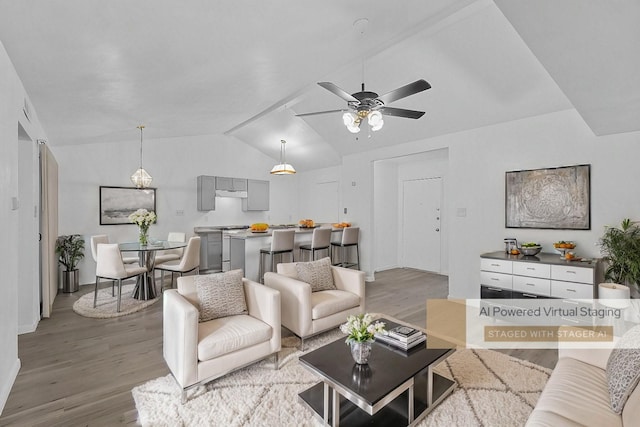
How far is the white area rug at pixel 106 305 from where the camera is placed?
154 inches

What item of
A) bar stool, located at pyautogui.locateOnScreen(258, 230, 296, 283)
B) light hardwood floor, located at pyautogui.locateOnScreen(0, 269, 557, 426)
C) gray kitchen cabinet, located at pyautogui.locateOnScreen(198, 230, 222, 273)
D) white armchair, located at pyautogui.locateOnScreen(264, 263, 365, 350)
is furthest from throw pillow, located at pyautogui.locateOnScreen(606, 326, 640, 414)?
gray kitchen cabinet, located at pyautogui.locateOnScreen(198, 230, 222, 273)

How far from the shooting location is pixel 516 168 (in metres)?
4.05

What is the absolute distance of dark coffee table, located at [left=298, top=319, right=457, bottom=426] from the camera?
1.71 m

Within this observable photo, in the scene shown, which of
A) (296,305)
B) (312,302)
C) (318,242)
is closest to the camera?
(296,305)

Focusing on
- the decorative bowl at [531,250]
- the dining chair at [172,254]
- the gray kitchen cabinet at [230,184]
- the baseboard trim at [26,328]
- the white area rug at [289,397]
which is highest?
the gray kitchen cabinet at [230,184]

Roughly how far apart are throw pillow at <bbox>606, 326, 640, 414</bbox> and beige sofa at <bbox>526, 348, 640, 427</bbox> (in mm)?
32

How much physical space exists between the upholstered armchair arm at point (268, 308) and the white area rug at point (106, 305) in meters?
2.26

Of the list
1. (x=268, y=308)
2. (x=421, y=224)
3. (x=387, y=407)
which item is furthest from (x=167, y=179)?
(x=387, y=407)

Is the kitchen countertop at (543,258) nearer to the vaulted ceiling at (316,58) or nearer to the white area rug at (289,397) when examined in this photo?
the white area rug at (289,397)

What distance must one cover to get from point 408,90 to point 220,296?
7.61ft

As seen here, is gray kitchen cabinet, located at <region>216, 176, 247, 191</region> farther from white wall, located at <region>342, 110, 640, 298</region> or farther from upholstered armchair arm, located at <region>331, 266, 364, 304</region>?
upholstered armchair arm, located at <region>331, 266, 364, 304</region>

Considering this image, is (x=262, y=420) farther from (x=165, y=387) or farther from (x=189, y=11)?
(x=189, y=11)

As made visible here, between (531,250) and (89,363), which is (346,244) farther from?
(89,363)

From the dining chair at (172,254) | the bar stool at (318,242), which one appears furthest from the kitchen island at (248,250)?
the dining chair at (172,254)
